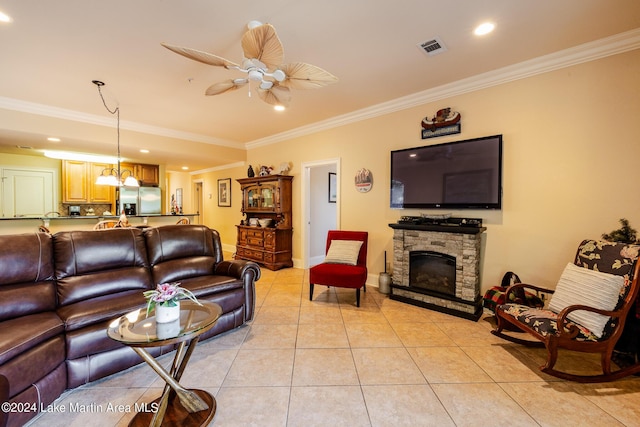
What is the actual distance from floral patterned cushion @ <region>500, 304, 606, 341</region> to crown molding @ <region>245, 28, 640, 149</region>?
243 cm

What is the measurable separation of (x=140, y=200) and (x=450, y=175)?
6974 mm

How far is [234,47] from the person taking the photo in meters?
2.50

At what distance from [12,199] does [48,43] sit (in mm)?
5403

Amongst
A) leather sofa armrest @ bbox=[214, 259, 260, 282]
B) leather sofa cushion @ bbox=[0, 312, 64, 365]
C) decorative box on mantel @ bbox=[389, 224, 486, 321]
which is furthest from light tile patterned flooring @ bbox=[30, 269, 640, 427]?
leather sofa armrest @ bbox=[214, 259, 260, 282]

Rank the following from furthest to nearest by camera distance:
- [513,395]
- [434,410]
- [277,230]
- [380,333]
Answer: [277,230] < [380,333] < [513,395] < [434,410]

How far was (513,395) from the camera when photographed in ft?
5.94

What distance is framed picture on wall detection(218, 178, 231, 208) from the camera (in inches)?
279

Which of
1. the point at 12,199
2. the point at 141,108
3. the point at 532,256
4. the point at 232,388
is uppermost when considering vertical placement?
the point at 141,108

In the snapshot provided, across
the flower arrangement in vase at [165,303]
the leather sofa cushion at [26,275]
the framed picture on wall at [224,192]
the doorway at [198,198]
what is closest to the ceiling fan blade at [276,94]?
the flower arrangement in vase at [165,303]

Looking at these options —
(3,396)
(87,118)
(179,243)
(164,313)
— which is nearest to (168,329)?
(164,313)

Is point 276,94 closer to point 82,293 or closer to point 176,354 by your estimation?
point 176,354

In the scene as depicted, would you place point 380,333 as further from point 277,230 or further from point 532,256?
point 277,230

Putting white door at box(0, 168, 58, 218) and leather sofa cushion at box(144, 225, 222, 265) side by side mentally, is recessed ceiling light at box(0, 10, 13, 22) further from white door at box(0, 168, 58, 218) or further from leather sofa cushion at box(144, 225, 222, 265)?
white door at box(0, 168, 58, 218)

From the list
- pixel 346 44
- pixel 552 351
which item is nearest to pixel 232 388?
pixel 552 351
